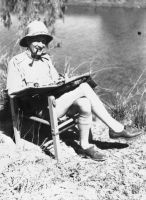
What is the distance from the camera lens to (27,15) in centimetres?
598

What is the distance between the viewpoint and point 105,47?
1146 cm

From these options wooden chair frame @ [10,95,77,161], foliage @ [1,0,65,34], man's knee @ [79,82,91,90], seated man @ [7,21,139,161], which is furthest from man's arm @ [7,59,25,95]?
foliage @ [1,0,65,34]

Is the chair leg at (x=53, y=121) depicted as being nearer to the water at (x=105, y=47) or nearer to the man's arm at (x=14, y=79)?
the man's arm at (x=14, y=79)

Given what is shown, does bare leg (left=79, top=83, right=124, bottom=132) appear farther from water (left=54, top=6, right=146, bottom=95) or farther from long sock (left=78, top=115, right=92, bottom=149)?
water (left=54, top=6, right=146, bottom=95)

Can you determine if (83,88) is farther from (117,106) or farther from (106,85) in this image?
(106,85)

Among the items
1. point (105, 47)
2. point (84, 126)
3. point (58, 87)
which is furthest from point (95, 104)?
point (105, 47)

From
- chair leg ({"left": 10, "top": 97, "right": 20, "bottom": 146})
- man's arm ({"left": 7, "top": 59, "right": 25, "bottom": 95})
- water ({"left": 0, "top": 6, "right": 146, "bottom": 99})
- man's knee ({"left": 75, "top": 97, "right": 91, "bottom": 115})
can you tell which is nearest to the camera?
man's knee ({"left": 75, "top": 97, "right": 91, "bottom": 115})

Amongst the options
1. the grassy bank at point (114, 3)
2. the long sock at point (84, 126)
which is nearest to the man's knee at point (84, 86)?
the long sock at point (84, 126)

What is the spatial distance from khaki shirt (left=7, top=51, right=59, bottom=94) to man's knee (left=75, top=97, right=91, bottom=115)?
365mm

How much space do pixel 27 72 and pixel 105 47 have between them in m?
8.14

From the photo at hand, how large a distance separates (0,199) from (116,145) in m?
1.39

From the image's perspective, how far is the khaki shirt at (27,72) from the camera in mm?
3459

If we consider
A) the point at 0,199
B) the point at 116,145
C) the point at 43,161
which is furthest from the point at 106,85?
the point at 0,199

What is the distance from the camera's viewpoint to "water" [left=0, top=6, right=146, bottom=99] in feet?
28.3
